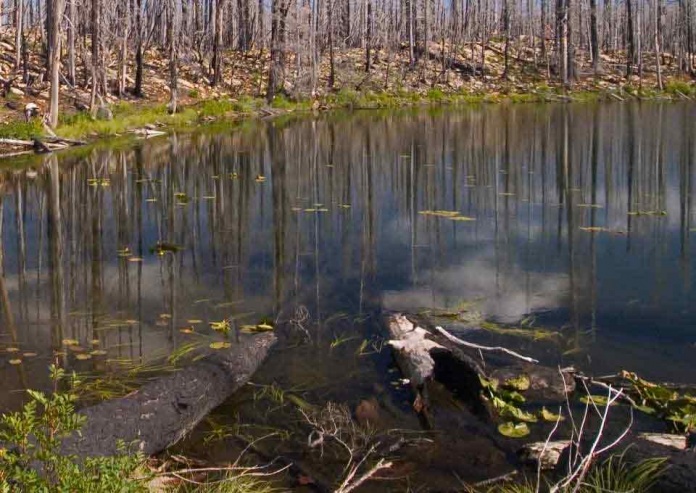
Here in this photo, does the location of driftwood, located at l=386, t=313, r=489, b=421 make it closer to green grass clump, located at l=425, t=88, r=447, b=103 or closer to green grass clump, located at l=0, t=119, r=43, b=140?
green grass clump, located at l=0, t=119, r=43, b=140

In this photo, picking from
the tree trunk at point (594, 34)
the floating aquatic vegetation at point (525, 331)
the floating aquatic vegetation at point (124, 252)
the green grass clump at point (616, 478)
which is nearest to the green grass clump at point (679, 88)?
the tree trunk at point (594, 34)

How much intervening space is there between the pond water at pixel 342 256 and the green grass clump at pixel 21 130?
2.11 meters

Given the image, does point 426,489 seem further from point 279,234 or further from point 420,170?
point 420,170

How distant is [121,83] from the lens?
102ft

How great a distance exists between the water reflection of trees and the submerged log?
98cm

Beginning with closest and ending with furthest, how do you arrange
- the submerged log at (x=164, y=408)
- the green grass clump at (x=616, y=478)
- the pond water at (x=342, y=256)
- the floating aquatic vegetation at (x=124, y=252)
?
the green grass clump at (x=616, y=478) → the submerged log at (x=164, y=408) → the pond water at (x=342, y=256) → the floating aquatic vegetation at (x=124, y=252)

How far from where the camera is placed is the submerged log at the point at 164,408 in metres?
4.57

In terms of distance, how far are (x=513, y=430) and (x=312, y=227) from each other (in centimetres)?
656

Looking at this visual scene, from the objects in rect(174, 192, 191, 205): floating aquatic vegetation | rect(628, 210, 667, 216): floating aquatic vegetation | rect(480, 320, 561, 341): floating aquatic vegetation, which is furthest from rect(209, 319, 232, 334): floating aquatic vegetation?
rect(628, 210, 667, 216): floating aquatic vegetation

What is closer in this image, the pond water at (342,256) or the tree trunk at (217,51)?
the pond water at (342,256)

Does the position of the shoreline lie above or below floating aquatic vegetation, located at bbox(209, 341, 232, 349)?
above

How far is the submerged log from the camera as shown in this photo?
15.0ft

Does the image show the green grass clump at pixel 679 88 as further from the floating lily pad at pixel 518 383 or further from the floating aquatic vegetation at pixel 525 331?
the floating lily pad at pixel 518 383

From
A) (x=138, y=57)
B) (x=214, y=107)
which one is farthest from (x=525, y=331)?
(x=138, y=57)
